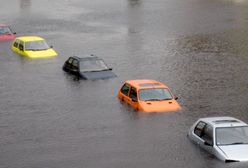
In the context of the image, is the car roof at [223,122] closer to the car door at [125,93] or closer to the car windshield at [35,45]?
the car door at [125,93]

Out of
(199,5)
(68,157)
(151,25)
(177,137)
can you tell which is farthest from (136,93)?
(199,5)

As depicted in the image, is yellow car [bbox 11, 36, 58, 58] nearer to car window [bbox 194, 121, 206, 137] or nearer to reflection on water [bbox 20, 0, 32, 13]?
car window [bbox 194, 121, 206, 137]

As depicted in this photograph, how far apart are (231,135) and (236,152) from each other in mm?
1598

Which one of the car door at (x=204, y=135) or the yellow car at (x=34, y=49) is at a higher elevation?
the car door at (x=204, y=135)

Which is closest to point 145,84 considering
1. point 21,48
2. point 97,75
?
point 97,75

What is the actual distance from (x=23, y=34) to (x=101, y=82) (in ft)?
109

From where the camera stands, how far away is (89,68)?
172 ft

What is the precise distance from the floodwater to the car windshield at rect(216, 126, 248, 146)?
3.56 ft

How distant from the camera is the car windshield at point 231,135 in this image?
3022cm

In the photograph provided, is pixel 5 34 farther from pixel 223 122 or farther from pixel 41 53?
pixel 223 122

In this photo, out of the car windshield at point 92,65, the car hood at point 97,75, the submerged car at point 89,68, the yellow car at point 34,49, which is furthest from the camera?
the yellow car at point 34,49

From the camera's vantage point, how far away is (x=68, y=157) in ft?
104

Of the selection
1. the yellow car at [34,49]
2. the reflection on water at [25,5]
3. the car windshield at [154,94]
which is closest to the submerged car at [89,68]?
the yellow car at [34,49]

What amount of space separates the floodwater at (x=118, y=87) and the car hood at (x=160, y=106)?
1.85 ft
